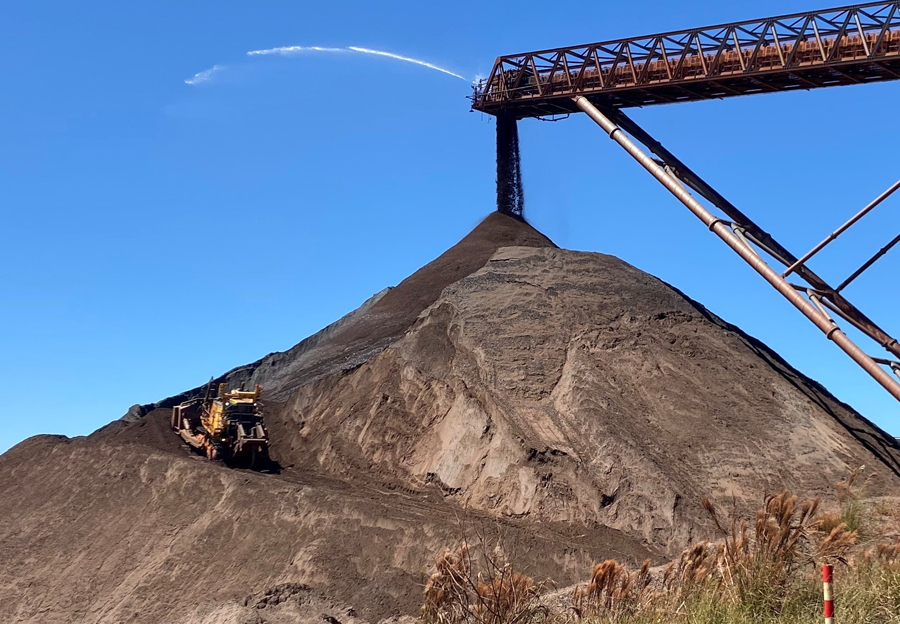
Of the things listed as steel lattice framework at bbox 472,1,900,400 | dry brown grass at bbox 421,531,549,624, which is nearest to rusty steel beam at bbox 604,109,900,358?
steel lattice framework at bbox 472,1,900,400

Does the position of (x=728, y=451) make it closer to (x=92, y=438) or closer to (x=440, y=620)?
(x=440, y=620)

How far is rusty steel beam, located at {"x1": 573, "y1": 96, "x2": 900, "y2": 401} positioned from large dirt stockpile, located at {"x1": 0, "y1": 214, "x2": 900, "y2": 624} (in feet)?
16.1

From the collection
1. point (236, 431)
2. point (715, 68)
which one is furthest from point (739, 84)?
point (236, 431)

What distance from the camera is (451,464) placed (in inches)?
1128

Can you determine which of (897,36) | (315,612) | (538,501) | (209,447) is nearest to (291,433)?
(209,447)

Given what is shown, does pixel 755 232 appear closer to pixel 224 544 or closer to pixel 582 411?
pixel 582 411

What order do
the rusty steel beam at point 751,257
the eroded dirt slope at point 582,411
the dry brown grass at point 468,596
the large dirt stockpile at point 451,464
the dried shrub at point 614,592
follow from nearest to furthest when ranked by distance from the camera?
the dried shrub at point 614,592 < the dry brown grass at point 468,596 < the rusty steel beam at point 751,257 < the large dirt stockpile at point 451,464 < the eroded dirt slope at point 582,411

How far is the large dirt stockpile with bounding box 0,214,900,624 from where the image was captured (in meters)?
24.0

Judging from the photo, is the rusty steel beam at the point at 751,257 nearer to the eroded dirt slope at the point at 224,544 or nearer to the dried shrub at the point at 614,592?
the eroded dirt slope at the point at 224,544

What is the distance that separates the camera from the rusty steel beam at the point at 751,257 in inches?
801

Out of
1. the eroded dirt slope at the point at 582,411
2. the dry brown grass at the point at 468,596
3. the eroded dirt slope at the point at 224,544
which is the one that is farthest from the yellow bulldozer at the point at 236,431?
the dry brown grass at the point at 468,596

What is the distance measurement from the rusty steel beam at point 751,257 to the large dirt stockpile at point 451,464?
16.1ft

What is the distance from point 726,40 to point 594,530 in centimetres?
1442

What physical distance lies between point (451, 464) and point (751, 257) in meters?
10.8
